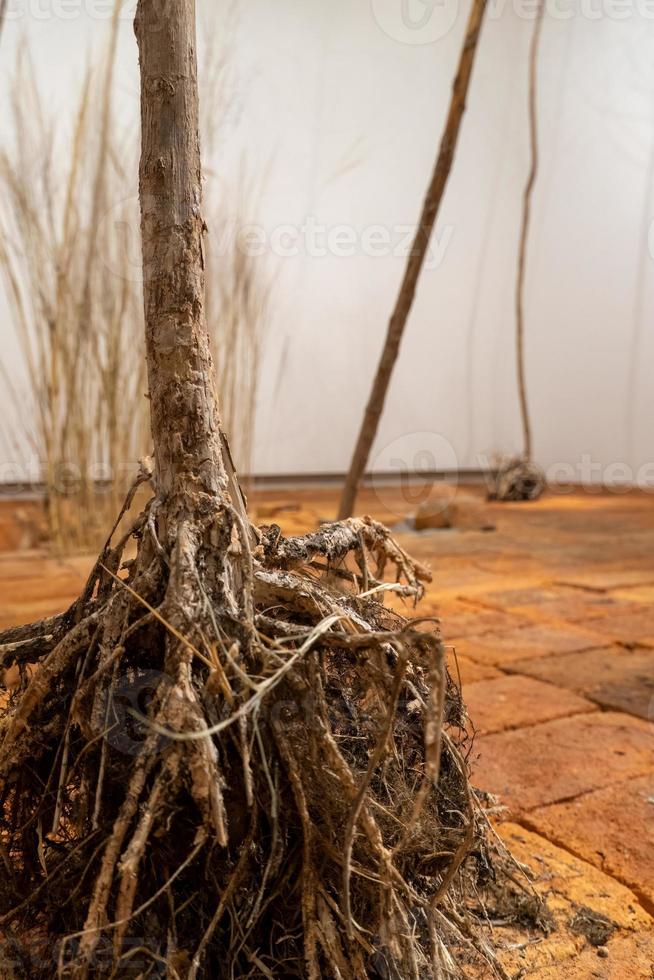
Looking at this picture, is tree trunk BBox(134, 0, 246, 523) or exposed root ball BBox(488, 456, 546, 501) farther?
exposed root ball BBox(488, 456, 546, 501)

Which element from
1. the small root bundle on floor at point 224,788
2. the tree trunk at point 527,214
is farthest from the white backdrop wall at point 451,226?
the small root bundle on floor at point 224,788

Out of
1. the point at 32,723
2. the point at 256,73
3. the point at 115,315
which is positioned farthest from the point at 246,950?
the point at 256,73

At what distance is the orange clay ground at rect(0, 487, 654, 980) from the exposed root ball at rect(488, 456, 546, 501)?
51.0 inches

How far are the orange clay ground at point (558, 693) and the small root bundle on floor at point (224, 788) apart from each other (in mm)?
151

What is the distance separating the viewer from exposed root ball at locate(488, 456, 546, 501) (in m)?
5.46

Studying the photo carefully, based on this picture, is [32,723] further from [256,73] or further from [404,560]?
[256,73]

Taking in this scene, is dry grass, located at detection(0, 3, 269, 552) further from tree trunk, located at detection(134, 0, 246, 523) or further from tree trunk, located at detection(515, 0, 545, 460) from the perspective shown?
tree trunk, located at detection(515, 0, 545, 460)

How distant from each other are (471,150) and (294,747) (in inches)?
223

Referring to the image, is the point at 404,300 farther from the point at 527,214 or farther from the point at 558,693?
the point at 527,214

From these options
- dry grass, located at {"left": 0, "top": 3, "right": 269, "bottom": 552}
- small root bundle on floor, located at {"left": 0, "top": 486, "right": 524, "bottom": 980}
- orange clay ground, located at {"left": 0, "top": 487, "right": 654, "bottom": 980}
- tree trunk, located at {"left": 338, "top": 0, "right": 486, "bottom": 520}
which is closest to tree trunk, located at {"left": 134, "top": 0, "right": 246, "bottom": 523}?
small root bundle on floor, located at {"left": 0, "top": 486, "right": 524, "bottom": 980}

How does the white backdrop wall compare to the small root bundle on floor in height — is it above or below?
above

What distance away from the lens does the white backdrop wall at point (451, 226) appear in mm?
5082

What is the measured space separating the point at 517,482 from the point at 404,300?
11.3 ft

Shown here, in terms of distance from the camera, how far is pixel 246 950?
0.83 meters
